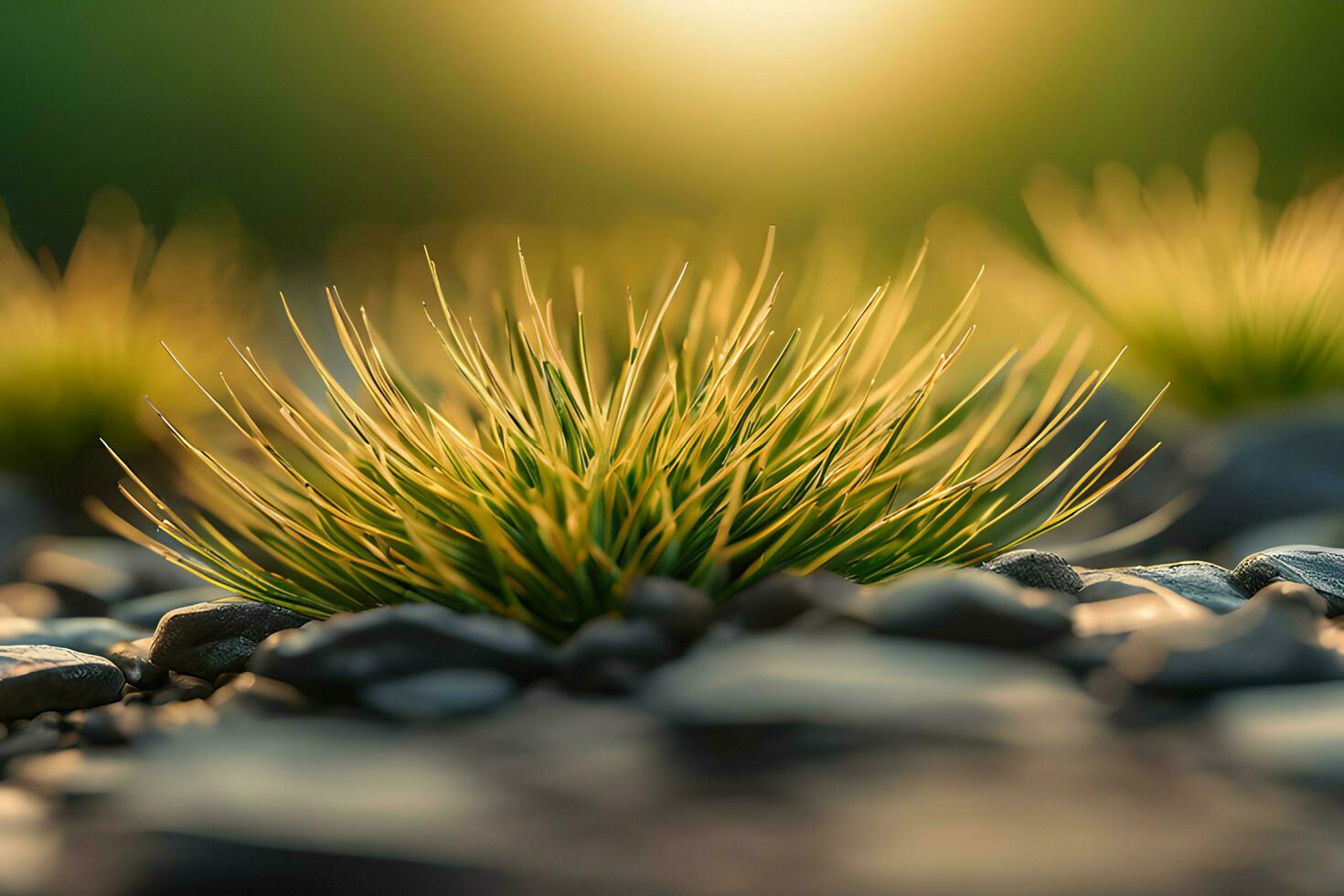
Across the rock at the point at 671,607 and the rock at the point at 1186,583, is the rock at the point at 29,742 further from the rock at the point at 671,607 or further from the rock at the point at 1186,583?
the rock at the point at 1186,583

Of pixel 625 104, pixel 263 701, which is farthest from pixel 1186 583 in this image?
pixel 625 104

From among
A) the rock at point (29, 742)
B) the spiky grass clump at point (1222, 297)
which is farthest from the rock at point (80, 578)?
the spiky grass clump at point (1222, 297)

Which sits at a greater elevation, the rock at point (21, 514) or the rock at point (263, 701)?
the rock at point (21, 514)

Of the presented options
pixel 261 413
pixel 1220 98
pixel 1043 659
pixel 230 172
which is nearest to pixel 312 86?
pixel 230 172

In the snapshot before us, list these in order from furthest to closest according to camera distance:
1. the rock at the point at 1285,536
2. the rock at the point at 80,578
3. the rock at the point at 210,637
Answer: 1. the rock at the point at 80,578
2. the rock at the point at 1285,536
3. the rock at the point at 210,637

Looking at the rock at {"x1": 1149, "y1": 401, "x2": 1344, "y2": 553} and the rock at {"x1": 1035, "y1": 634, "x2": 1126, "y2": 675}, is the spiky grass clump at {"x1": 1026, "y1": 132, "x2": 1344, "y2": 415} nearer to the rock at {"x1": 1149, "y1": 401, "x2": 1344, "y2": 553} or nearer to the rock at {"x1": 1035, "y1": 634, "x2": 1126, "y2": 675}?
the rock at {"x1": 1149, "y1": 401, "x2": 1344, "y2": 553}
